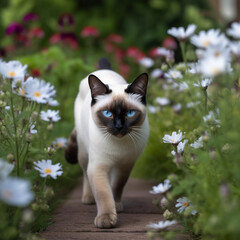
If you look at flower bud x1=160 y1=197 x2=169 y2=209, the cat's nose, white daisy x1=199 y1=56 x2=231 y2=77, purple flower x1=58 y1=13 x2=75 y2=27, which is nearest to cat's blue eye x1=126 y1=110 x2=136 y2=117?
the cat's nose

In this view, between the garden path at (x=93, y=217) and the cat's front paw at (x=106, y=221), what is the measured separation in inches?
1.1

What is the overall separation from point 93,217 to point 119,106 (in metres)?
0.70

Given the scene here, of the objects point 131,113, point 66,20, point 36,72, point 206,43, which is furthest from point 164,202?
point 66,20

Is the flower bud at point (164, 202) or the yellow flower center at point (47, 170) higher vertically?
the yellow flower center at point (47, 170)

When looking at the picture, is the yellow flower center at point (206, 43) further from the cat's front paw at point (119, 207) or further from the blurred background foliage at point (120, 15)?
the blurred background foliage at point (120, 15)

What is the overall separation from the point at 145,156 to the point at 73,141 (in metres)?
0.70

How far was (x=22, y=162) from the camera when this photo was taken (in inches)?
99.8

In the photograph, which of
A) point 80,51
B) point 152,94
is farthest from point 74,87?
point 80,51

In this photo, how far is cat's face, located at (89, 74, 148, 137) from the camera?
290 cm

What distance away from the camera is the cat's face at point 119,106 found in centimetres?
290

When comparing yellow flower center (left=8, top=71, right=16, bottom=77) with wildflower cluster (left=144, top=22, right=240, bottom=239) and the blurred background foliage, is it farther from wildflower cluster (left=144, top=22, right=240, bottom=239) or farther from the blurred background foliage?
the blurred background foliage

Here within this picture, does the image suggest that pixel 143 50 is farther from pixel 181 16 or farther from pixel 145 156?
pixel 145 156

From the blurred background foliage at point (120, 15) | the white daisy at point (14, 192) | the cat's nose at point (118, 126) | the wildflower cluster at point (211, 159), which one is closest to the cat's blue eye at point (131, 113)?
the cat's nose at point (118, 126)

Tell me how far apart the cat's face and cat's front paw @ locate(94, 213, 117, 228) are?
449 mm
